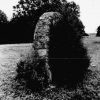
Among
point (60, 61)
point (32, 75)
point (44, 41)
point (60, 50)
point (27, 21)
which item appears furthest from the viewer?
point (27, 21)

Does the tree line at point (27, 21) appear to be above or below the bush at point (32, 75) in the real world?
above

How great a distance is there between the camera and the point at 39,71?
7.85 meters

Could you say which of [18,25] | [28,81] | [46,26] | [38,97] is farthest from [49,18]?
[18,25]

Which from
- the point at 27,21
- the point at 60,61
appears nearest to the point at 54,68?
the point at 60,61

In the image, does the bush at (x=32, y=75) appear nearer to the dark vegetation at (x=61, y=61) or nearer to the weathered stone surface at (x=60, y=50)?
the dark vegetation at (x=61, y=61)

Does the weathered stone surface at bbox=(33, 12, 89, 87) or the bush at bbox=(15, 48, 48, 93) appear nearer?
the bush at bbox=(15, 48, 48, 93)

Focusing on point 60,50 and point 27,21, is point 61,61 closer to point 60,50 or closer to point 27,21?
point 60,50

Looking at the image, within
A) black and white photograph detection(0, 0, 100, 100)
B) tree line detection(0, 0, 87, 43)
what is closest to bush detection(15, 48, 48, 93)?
black and white photograph detection(0, 0, 100, 100)

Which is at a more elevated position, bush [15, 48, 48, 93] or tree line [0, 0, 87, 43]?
tree line [0, 0, 87, 43]

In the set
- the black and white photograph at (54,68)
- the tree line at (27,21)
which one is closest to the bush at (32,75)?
the black and white photograph at (54,68)

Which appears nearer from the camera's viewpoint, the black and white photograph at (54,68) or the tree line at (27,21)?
the black and white photograph at (54,68)

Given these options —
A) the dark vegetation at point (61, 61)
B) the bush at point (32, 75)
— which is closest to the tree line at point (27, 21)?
the dark vegetation at point (61, 61)

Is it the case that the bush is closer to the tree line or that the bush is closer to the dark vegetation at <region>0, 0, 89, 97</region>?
the dark vegetation at <region>0, 0, 89, 97</region>

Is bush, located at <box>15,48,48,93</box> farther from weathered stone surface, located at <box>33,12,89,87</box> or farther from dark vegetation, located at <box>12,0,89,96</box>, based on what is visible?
weathered stone surface, located at <box>33,12,89,87</box>
